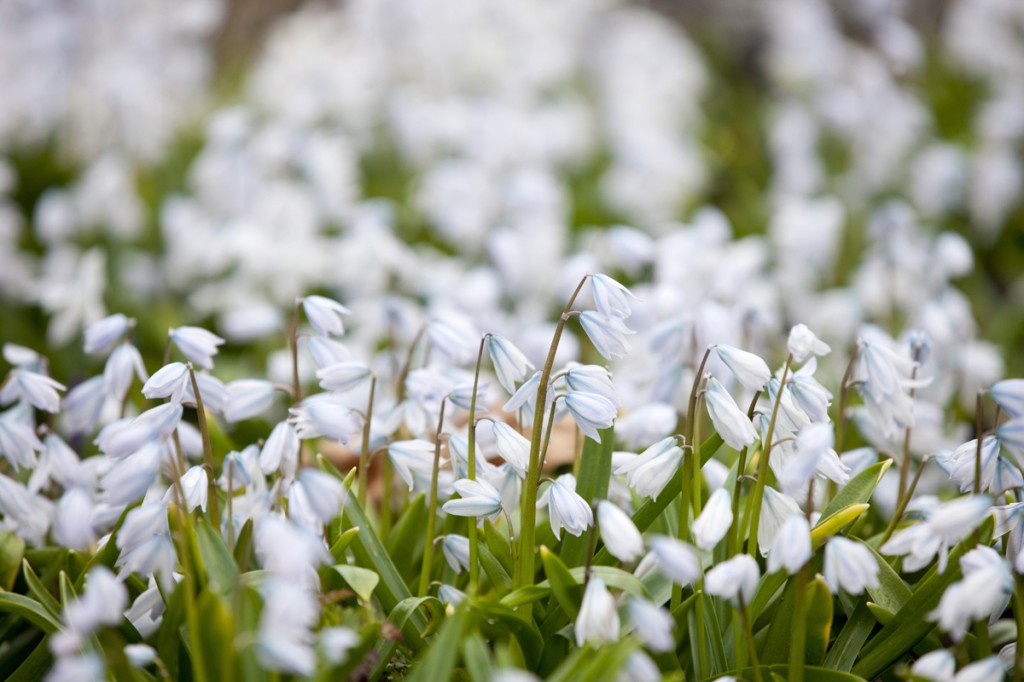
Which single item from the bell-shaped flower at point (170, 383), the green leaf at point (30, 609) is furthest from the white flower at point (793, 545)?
the green leaf at point (30, 609)

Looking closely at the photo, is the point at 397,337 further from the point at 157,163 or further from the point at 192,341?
the point at 157,163

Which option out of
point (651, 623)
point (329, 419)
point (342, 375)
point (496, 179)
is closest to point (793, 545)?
point (651, 623)

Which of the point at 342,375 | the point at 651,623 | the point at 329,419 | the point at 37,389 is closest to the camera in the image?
the point at 651,623

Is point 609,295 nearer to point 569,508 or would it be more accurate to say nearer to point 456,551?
point 569,508

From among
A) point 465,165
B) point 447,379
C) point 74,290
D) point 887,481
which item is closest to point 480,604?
point 447,379

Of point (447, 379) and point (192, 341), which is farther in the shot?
point (447, 379)

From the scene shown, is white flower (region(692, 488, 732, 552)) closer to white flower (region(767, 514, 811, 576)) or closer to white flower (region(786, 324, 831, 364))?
white flower (region(767, 514, 811, 576))
